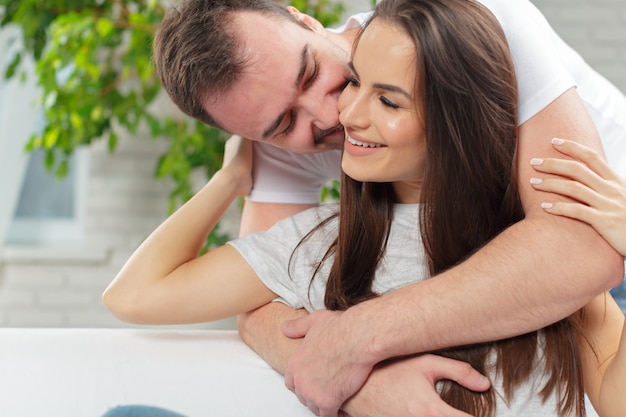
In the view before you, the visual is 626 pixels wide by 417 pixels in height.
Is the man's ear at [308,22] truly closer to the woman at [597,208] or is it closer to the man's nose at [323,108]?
the man's nose at [323,108]

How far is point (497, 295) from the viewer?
1.19 m

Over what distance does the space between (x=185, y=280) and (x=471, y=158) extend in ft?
1.96

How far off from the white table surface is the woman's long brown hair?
0.34m

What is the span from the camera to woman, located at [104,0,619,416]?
4.15 feet

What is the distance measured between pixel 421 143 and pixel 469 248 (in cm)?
19

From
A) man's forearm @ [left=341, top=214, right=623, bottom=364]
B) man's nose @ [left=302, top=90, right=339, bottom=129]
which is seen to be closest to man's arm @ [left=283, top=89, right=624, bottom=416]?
man's forearm @ [left=341, top=214, right=623, bottom=364]

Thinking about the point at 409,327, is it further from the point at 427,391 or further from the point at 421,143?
the point at 421,143

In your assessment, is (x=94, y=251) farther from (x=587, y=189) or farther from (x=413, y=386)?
(x=587, y=189)

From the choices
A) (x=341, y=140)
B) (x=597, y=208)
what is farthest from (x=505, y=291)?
(x=341, y=140)

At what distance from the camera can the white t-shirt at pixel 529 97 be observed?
1309mm

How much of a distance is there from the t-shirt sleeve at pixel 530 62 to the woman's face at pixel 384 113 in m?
0.17

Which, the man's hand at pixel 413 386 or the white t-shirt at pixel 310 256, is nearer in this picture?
the man's hand at pixel 413 386

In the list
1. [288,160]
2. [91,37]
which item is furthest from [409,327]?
[91,37]

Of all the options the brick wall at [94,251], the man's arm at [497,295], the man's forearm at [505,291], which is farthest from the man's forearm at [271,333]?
the brick wall at [94,251]
